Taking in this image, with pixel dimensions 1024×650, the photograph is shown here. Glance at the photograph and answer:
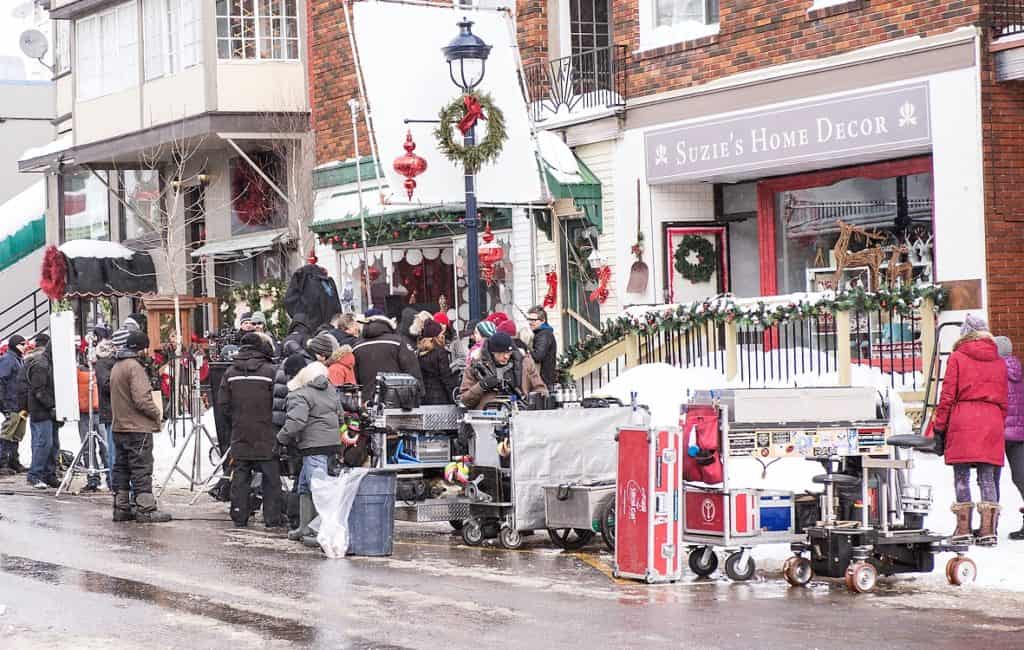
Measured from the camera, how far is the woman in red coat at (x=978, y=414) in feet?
43.5

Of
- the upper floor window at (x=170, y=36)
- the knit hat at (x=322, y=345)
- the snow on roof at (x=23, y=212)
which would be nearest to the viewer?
the knit hat at (x=322, y=345)

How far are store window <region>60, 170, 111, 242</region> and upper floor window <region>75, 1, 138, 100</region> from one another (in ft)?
11.9

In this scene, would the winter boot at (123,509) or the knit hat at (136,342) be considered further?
→ the winter boot at (123,509)

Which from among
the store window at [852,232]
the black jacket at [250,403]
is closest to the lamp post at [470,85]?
the black jacket at [250,403]

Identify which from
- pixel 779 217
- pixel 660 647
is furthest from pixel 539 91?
pixel 660 647

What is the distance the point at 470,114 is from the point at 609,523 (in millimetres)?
5945

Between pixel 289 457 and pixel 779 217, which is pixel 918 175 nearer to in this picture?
pixel 779 217

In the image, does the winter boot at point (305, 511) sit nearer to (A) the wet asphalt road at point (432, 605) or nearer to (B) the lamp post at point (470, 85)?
(A) the wet asphalt road at point (432, 605)

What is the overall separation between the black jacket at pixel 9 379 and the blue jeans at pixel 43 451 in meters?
1.01

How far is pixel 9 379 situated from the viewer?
2411 cm

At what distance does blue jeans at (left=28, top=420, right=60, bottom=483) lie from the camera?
22312mm

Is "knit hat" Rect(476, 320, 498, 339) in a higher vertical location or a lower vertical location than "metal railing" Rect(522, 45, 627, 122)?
lower

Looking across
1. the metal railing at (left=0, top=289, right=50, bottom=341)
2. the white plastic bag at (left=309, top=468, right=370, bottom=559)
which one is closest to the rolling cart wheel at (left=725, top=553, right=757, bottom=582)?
the white plastic bag at (left=309, top=468, right=370, bottom=559)

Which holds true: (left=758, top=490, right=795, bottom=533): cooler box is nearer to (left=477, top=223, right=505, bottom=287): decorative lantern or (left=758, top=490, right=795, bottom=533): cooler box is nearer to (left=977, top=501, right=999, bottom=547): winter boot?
(left=977, top=501, right=999, bottom=547): winter boot
